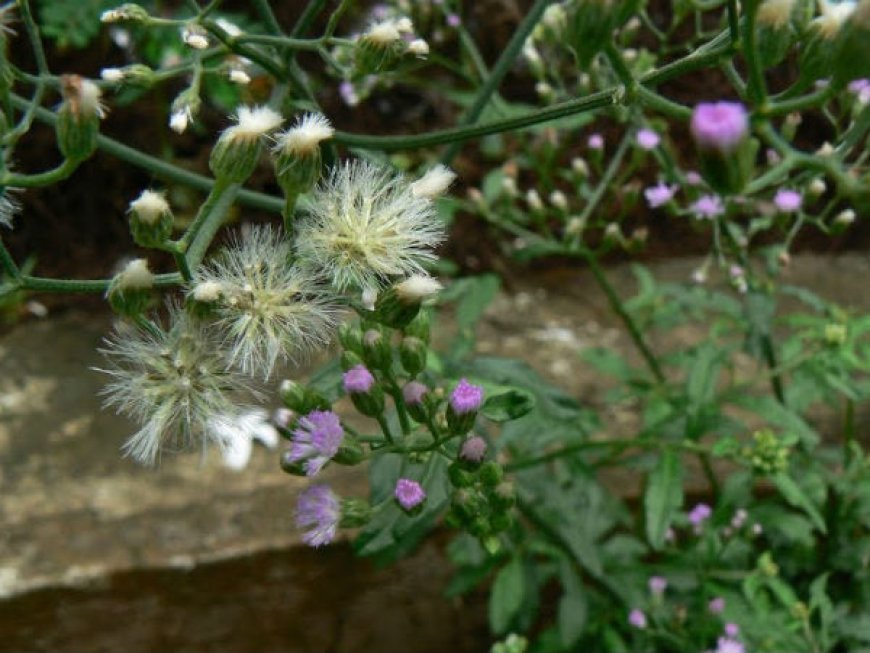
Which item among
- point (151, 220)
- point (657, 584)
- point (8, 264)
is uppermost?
point (151, 220)

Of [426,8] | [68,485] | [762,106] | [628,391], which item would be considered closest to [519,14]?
[426,8]

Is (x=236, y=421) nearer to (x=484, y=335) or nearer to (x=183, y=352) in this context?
(x=183, y=352)

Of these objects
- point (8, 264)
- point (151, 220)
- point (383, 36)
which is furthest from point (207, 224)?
point (383, 36)

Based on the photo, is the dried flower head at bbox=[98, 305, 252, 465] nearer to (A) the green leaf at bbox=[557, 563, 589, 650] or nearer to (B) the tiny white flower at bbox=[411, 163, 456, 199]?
(B) the tiny white flower at bbox=[411, 163, 456, 199]

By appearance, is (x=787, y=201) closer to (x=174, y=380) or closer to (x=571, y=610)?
(x=571, y=610)

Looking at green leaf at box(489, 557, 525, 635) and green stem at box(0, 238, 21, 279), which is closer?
green stem at box(0, 238, 21, 279)

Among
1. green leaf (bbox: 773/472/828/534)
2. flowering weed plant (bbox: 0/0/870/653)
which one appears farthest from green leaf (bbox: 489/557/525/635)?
green leaf (bbox: 773/472/828/534)
